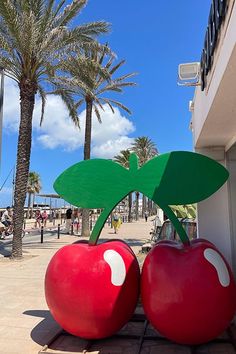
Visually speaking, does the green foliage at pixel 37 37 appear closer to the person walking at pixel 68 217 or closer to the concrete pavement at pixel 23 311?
the concrete pavement at pixel 23 311

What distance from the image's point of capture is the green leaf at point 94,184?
552 centimetres

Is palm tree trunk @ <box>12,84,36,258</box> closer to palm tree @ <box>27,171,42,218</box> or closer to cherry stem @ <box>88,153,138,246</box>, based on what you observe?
cherry stem @ <box>88,153,138,246</box>

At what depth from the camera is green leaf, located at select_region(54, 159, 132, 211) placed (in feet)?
18.1

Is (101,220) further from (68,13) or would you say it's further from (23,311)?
(68,13)

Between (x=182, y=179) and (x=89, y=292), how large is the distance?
1932 mm

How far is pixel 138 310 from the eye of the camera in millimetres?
7055

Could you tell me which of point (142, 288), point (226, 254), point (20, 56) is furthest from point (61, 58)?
point (142, 288)

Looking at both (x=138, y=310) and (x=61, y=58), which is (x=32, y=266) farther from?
(x=61, y=58)

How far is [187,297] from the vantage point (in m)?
4.69

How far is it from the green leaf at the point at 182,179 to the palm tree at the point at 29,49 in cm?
881

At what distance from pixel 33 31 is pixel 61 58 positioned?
1512 millimetres

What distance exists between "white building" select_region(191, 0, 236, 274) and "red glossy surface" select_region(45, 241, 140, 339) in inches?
92.3

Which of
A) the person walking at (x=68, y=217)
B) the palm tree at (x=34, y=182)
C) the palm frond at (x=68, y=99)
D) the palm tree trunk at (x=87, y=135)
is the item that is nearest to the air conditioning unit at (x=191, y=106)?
the palm frond at (x=68, y=99)

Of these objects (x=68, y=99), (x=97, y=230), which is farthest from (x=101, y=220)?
(x=68, y=99)
